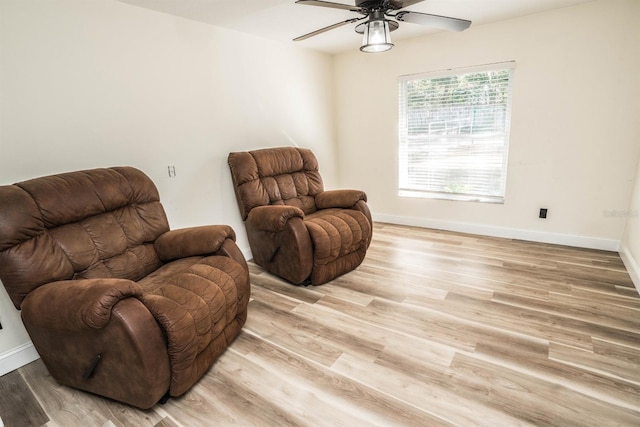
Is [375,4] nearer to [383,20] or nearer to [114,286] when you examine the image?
[383,20]

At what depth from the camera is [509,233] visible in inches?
143

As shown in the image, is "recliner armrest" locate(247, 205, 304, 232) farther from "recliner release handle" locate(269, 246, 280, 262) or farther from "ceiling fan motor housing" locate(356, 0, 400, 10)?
"ceiling fan motor housing" locate(356, 0, 400, 10)

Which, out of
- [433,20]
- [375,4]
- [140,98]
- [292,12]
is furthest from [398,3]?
[140,98]

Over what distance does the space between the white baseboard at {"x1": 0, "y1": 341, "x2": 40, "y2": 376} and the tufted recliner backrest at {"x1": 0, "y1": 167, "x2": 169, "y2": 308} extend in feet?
1.85

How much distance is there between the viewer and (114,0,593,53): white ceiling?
2426mm

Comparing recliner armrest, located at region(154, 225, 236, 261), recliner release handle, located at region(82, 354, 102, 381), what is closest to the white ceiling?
recliner armrest, located at region(154, 225, 236, 261)

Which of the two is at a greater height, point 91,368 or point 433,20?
point 433,20

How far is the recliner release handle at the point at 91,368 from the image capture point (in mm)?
1502

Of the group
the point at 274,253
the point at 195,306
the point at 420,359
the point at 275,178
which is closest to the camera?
the point at 195,306

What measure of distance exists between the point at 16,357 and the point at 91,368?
883 millimetres

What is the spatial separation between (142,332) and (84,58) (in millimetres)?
1895

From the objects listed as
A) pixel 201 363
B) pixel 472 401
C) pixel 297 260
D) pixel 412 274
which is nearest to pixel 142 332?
pixel 201 363

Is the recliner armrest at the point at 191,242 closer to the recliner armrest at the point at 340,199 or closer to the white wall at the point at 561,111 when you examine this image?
the recliner armrest at the point at 340,199

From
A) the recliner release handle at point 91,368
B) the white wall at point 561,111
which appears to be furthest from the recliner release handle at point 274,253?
the white wall at point 561,111
